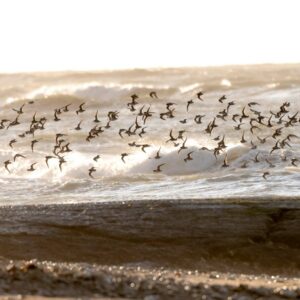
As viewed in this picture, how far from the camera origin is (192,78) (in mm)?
39781

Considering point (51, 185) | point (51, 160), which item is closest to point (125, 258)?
point (51, 185)

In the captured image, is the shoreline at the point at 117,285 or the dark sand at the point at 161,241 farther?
the dark sand at the point at 161,241

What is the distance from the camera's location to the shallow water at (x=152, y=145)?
16234 mm

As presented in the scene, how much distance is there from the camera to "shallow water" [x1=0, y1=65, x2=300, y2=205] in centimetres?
1623

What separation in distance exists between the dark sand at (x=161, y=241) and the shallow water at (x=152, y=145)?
1454 millimetres

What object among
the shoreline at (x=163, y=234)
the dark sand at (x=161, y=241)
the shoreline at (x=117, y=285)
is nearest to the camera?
the shoreline at (x=117, y=285)

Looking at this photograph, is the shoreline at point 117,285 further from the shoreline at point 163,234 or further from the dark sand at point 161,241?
the shoreline at point 163,234

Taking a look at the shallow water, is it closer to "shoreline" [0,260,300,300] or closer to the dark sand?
the dark sand

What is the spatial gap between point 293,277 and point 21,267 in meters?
2.97

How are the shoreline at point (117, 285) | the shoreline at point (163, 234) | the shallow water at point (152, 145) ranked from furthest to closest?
the shallow water at point (152, 145) → the shoreline at point (163, 234) → the shoreline at point (117, 285)

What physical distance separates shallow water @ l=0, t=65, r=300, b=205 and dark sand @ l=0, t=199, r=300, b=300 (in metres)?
1.45

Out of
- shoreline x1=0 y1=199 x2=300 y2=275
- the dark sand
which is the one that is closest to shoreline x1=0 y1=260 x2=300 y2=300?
the dark sand

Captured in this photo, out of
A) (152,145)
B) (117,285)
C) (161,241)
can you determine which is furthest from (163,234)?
(152,145)

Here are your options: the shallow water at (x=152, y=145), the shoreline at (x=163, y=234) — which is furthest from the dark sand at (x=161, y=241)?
the shallow water at (x=152, y=145)
